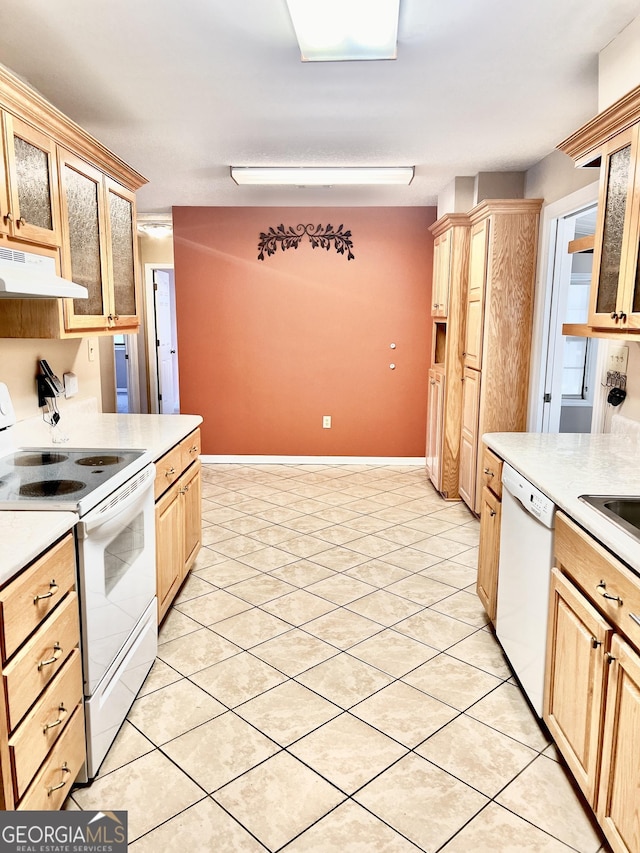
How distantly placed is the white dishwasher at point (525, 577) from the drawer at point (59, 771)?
1425mm

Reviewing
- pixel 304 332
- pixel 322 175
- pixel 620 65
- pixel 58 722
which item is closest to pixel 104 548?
pixel 58 722

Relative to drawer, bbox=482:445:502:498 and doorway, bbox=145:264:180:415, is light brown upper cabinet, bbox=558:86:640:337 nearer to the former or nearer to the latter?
drawer, bbox=482:445:502:498

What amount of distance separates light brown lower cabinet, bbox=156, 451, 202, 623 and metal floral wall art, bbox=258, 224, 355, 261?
2904mm

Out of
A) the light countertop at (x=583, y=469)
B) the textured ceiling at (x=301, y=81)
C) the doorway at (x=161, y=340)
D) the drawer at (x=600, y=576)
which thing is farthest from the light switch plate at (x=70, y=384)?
the doorway at (x=161, y=340)

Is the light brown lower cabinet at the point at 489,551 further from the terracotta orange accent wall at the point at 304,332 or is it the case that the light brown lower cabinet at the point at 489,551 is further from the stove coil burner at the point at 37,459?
the terracotta orange accent wall at the point at 304,332

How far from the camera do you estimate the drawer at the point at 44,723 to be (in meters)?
1.38

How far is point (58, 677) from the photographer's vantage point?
5.23 feet

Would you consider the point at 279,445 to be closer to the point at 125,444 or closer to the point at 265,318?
the point at 265,318

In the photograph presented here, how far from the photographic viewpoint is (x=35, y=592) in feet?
4.79

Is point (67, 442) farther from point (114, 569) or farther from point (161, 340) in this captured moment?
point (161, 340)

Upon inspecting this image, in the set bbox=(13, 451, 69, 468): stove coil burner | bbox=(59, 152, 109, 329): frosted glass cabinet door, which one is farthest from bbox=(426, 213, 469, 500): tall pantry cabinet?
bbox=(13, 451, 69, 468): stove coil burner

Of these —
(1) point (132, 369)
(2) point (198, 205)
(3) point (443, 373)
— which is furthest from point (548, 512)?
(1) point (132, 369)

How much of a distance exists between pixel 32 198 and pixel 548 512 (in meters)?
2.08

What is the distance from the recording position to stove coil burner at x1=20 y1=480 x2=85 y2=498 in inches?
71.9
